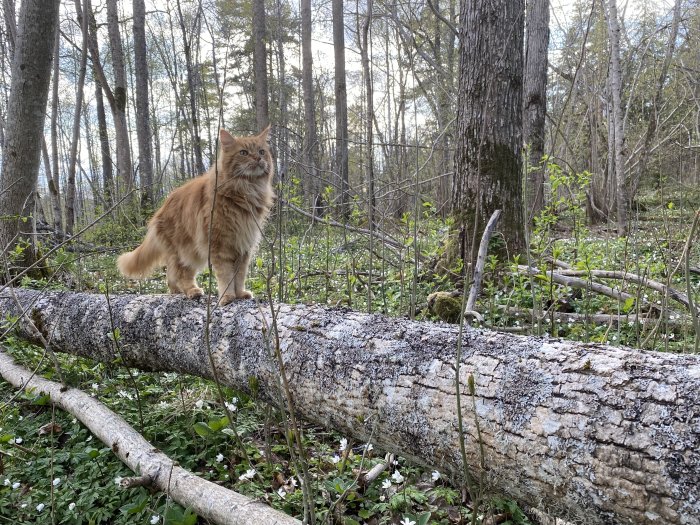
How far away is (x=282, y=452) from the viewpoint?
2.73 metres

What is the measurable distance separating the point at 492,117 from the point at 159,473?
4.19 meters

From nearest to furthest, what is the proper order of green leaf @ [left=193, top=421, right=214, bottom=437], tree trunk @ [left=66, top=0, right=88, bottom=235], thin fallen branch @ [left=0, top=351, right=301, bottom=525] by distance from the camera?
thin fallen branch @ [left=0, top=351, right=301, bottom=525] → green leaf @ [left=193, top=421, right=214, bottom=437] → tree trunk @ [left=66, top=0, right=88, bottom=235]

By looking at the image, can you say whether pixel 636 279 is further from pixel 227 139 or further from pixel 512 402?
pixel 227 139

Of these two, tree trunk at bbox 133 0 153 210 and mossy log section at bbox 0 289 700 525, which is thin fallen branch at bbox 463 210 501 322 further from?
tree trunk at bbox 133 0 153 210

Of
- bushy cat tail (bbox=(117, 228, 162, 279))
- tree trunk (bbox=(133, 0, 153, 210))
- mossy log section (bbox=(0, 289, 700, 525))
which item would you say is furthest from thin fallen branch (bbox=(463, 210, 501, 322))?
tree trunk (bbox=(133, 0, 153, 210))

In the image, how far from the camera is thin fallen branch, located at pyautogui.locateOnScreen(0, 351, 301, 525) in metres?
1.97

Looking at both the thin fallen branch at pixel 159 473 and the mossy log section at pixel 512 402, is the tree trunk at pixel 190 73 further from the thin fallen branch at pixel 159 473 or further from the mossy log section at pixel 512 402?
the thin fallen branch at pixel 159 473

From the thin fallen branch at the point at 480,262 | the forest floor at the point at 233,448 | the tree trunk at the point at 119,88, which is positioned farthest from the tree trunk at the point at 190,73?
the tree trunk at the point at 119,88

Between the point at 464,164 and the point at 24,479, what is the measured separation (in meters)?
4.34

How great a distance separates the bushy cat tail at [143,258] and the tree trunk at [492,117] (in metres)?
3.02

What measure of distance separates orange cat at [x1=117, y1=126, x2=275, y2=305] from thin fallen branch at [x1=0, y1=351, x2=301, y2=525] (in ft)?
3.71

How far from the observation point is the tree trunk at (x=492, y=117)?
15.2ft

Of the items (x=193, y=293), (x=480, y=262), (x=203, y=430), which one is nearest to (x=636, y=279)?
(x=480, y=262)

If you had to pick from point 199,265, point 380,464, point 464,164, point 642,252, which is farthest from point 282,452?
point 642,252
